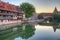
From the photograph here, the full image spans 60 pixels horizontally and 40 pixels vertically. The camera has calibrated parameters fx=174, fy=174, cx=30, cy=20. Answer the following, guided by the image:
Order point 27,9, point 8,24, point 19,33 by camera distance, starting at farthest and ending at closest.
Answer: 1. point 27,9
2. point 8,24
3. point 19,33

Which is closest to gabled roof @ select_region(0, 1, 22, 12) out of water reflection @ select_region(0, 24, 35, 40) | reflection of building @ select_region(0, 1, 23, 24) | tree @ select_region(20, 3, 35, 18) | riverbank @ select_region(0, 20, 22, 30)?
reflection of building @ select_region(0, 1, 23, 24)

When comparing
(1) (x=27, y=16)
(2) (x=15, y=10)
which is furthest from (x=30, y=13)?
(2) (x=15, y=10)

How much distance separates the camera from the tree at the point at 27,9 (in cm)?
539

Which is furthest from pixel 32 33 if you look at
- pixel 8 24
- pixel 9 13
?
pixel 9 13

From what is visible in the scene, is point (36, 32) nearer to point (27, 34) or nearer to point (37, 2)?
point (27, 34)

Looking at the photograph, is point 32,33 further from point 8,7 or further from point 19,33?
point 8,7

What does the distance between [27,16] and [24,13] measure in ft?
0.47

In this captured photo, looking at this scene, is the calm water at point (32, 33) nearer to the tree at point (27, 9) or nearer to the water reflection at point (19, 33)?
the water reflection at point (19, 33)

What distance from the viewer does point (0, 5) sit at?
5.23m

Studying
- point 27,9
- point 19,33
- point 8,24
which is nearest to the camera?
point 19,33

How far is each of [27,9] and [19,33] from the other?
0.86 metres

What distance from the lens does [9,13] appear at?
5.39 m

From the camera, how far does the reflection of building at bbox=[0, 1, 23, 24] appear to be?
5.28 m

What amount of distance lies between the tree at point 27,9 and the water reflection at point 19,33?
37 centimetres
